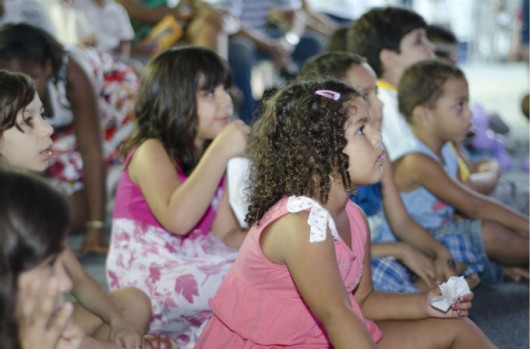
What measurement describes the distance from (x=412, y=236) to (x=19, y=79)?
114 centimetres

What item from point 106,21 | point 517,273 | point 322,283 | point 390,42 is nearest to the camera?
point 322,283

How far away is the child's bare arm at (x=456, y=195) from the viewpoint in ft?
7.63

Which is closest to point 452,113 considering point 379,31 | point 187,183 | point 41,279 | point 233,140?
point 379,31

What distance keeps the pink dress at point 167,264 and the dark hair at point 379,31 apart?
1.03 meters

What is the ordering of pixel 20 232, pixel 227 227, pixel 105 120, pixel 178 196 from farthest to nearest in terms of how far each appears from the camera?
pixel 105 120, pixel 227 227, pixel 178 196, pixel 20 232

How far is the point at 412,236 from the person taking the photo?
2.22m

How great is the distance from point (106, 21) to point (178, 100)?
1.77m

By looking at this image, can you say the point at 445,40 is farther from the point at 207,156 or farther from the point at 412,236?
the point at 207,156

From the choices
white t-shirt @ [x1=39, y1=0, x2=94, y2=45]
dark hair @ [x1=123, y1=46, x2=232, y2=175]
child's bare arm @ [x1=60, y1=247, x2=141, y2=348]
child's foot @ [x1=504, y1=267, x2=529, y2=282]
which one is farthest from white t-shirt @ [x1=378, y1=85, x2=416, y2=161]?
white t-shirt @ [x1=39, y1=0, x2=94, y2=45]

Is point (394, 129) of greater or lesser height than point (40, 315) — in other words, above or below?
below

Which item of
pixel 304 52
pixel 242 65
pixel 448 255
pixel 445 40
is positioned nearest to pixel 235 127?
pixel 448 255

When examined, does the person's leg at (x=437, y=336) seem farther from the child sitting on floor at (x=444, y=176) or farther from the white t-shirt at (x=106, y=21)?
the white t-shirt at (x=106, y=21)

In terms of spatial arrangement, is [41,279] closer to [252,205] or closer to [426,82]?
[252,205]

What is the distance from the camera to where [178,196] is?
1.94m
